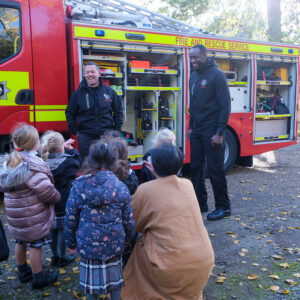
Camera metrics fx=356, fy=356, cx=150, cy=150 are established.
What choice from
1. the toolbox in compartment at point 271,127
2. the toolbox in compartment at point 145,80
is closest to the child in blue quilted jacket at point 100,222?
the toolbox in compartment at point 145,80

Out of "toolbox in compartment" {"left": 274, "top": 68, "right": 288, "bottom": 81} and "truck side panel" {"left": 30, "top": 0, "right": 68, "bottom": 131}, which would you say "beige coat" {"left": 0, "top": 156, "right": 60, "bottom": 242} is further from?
"toolbox in compartment" {"left": 274, "top": 68, "right": 288, "bottom": 81}

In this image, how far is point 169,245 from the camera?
7.40 feet

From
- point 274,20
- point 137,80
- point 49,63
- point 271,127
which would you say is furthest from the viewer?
point 274,20

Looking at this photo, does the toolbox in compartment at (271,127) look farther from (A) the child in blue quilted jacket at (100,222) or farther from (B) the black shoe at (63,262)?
(A) the child in blue quilted jacket at (100,222)

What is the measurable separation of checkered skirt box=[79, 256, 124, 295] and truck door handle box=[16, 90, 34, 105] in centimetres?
324

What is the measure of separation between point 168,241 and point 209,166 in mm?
2430

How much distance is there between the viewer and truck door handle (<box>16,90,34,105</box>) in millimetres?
4911

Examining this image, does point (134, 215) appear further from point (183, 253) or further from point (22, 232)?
point (22, 232)

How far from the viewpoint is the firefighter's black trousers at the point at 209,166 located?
A: 14.8 feet

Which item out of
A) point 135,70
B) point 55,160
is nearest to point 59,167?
point 55,160

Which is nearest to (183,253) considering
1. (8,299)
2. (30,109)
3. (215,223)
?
(8,299)

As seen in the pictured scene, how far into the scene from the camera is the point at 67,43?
536 cm

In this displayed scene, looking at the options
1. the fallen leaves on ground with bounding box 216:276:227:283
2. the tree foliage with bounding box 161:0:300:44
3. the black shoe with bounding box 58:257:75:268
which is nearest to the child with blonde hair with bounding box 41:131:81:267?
the black shoe with bounding box 58:257:75:268

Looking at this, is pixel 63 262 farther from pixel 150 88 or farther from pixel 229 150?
pixel 229 150
